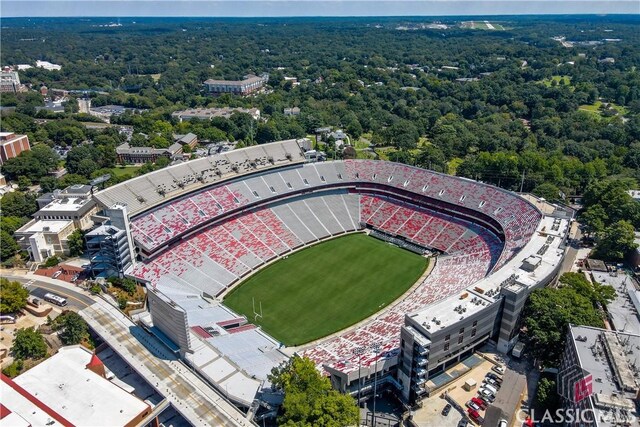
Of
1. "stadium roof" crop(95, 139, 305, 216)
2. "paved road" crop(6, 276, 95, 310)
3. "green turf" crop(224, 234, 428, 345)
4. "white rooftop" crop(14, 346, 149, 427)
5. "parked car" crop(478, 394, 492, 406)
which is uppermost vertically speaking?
"stadium roof" crop(95, 139, 305, 216)

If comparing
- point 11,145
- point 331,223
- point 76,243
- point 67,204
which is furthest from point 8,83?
point 331,223

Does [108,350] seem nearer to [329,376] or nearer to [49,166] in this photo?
[329,376]

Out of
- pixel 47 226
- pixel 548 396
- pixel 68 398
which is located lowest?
pixel 68 398

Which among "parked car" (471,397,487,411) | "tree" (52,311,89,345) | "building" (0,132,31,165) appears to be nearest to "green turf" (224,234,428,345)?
"tree" (52,311,89,345)

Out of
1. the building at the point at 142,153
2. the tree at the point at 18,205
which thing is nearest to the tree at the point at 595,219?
the building at the point at 142,153

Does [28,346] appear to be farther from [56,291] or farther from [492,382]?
[492,382]

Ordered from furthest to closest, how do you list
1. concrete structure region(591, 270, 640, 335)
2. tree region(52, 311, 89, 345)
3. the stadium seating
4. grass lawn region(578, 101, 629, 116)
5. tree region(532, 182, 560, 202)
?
grass lawn region(578, 101, 629, 116)
tree region(532, 182, 560, 202)
the stadium seating
concrete structure region(591, 270, 640, 335)
tree region(52, 311, 89, 345)

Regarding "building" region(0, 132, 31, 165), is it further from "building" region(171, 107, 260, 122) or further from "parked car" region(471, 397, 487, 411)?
"parked car" region(471, 397, 487, 411)
